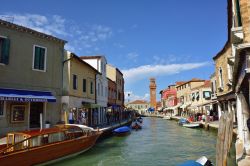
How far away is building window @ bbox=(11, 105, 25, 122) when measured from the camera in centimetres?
1630


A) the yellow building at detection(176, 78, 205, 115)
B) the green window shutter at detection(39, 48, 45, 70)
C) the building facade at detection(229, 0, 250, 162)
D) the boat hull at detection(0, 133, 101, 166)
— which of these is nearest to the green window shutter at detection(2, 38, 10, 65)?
the green window shutter at detection(39, 48, 45, 70)

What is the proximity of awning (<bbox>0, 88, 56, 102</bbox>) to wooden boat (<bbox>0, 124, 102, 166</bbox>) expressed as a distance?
10.0ft

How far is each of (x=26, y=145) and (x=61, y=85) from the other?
920cm

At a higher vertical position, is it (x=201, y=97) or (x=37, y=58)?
(x=37, y=58)

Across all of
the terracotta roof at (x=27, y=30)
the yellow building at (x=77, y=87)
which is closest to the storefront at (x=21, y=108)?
the yellow building at (x=77, y=87)

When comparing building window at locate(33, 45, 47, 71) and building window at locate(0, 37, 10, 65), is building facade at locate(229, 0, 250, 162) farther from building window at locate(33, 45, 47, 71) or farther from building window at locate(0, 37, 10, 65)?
building window at locate(33, 45, 47, 71)

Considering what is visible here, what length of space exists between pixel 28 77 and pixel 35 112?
2612 mm

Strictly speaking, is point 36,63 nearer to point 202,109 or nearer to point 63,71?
point 63,71

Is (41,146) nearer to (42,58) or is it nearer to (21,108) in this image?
(21,108)

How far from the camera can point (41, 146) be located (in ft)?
39.2

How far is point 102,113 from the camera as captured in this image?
3241 centimetres

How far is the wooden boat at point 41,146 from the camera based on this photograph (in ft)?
34.4

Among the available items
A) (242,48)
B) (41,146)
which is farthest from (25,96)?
(242,48)

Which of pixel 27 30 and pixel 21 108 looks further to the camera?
pixel 27 30
